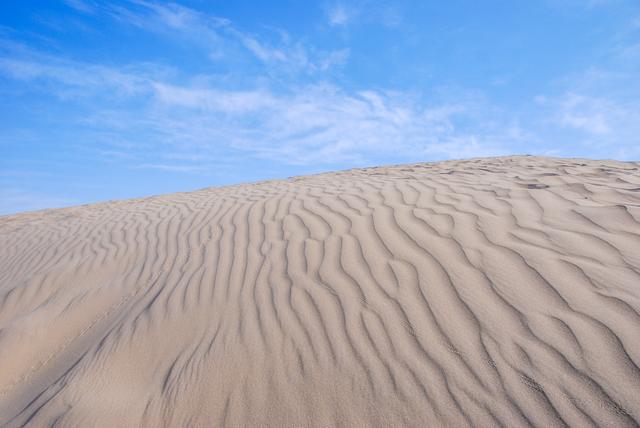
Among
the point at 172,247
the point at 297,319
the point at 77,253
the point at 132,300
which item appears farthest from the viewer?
the point at 77,253

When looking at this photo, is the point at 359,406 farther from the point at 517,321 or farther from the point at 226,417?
the point at 517,321

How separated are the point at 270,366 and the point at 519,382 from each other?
1182mm

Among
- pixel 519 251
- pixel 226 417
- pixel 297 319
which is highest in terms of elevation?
pixel 519 251

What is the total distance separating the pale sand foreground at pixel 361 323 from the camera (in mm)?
1653

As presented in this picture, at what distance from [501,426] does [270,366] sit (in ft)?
3.62

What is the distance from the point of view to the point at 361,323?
2.17m

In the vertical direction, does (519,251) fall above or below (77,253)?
above

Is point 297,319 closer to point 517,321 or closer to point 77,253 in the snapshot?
point 517,321

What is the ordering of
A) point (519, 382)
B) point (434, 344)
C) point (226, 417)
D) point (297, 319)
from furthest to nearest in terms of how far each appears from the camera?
point (297, 319) → point (434, 344) → point (226, 417) → point (519, 382)

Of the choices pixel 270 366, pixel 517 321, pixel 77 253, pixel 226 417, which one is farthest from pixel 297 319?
pixel 77 253

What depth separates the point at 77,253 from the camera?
15.4ft

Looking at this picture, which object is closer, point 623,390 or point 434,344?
point 623,390

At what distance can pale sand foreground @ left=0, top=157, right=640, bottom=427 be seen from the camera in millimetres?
1653

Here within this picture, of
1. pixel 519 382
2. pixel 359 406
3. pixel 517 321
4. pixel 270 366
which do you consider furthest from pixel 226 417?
pixel 517 321
